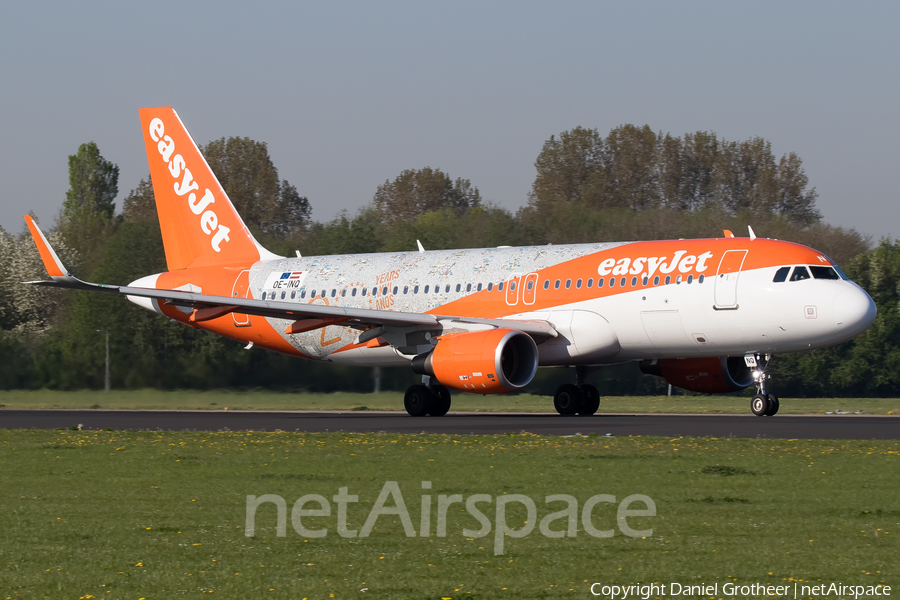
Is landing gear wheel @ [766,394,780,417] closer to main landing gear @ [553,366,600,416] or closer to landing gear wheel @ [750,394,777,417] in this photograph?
landing gear wheel @ [750,394,777,417]

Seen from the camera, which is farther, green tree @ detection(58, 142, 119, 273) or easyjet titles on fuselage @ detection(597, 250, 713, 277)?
green tree @ detection(58, 142, 119, 273)

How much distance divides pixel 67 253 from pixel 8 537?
190 ft

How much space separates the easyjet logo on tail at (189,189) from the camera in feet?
107

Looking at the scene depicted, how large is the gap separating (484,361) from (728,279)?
5146mm

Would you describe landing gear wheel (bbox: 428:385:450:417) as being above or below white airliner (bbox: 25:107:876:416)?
below

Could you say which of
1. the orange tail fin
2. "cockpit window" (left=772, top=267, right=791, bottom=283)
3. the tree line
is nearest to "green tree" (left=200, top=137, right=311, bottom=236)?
the tree line

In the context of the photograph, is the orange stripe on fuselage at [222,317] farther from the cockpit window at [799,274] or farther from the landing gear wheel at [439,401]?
the cockpit window at [799,274]

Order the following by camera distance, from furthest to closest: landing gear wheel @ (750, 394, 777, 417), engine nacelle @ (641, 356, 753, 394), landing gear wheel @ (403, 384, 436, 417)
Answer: landing gear wheel @ (403, 384, 436, 417)
engine nacelle @ (641, 356, 753, 394)
landing gear wheel @ (750, 394, 777, 417)

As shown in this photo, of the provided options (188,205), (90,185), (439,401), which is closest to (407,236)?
(188,205)

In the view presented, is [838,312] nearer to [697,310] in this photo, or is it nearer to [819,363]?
[697,310]

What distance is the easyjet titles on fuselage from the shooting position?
79.6 feet

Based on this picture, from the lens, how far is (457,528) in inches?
375

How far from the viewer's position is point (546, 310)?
25562 millimetres

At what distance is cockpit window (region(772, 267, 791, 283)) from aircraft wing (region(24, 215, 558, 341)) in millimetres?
4652
